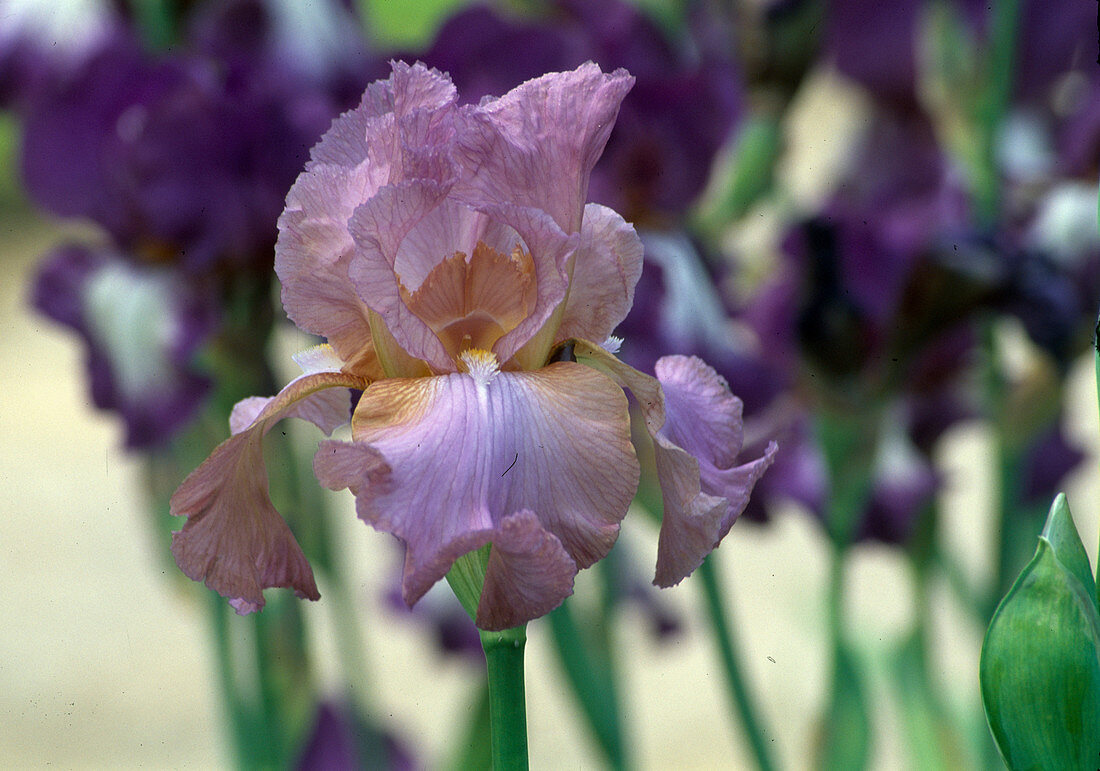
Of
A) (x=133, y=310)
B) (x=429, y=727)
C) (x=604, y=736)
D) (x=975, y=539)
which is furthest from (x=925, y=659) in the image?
(x=975, y=539)

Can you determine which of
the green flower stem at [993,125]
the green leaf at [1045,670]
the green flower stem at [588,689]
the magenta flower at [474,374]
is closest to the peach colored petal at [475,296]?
the magenta flower at [474,374]

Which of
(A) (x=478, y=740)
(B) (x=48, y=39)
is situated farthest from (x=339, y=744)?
(B) (x=48, y=39)

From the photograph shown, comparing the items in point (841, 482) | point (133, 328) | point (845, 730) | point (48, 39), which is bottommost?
point (845, 730)

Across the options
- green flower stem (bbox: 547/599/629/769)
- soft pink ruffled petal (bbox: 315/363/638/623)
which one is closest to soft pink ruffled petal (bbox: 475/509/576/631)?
soft pink ruffled petal (bbox: 315/363/638/623)

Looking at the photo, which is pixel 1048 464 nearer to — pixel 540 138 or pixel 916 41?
pixel 916 41

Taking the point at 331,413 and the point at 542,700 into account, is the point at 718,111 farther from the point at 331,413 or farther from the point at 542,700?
the point at 542,700
